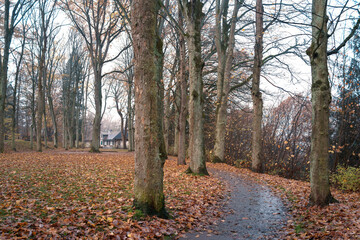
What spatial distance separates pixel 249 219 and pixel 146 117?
11.3ft

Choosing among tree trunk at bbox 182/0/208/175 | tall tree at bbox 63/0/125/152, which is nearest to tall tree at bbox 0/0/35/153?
tall tree at bbox 63/0/125/152

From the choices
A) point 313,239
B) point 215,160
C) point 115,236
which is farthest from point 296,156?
point 115,236

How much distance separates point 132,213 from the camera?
4.84m

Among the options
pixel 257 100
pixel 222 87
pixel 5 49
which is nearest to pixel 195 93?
pixel 257 100

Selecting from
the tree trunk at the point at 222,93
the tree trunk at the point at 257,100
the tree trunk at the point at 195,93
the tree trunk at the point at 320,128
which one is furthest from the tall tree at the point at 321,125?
the tree trunk at the point at 222,93

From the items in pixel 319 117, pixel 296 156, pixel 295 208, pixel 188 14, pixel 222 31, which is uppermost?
pixel 222 31

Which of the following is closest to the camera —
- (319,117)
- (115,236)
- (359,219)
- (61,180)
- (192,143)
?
(115,236)

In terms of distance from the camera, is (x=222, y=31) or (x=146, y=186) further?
(x=222, y=31)

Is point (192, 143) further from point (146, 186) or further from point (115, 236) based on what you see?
point (115, 236)

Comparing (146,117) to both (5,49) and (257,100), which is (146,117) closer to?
(257,100)

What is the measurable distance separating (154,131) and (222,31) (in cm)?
1619

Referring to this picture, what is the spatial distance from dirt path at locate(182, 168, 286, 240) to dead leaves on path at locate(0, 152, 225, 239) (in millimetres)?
378

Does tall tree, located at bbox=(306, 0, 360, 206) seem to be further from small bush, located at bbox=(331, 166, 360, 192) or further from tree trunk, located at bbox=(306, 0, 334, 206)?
small bush, located at bbox=(331, 166, 360, 192)

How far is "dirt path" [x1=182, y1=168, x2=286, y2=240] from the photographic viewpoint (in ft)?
15.6
